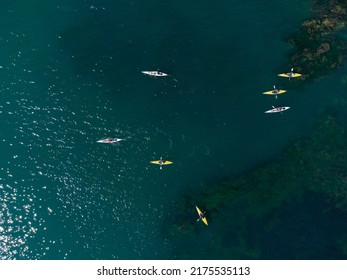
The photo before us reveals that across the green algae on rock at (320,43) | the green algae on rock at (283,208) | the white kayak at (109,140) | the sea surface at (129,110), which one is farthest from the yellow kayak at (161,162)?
the green algae on rock at (320,43)

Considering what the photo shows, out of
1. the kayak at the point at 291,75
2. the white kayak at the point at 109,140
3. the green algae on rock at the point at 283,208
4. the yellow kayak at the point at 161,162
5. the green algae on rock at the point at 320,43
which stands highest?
the green algae on rock at the point at 320,43

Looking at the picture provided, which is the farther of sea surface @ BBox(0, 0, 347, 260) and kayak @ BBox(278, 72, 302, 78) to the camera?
kayak @ BBox(278, 72, 302, 78)

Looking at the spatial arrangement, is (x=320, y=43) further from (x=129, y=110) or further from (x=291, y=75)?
(x=129, y=110)

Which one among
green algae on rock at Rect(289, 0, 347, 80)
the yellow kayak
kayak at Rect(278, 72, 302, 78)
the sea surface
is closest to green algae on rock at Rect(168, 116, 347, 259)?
the sea surface

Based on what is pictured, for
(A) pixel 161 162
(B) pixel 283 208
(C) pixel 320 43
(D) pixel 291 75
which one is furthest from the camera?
(C) pixel 320 43

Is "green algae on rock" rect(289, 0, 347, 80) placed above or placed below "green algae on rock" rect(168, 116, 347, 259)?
above

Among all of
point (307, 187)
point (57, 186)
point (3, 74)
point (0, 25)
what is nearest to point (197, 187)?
point (307, 187)

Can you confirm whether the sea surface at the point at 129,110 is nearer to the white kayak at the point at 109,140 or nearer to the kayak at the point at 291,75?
the white kayak at the point at 109,140

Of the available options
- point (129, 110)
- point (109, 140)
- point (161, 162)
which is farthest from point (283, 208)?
point (109, 140)

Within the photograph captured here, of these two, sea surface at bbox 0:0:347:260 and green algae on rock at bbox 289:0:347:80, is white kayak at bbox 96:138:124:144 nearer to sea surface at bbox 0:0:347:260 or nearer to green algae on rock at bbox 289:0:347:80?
sea surface at bbox 0:0:347:260

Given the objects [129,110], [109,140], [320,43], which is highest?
[320,43]
